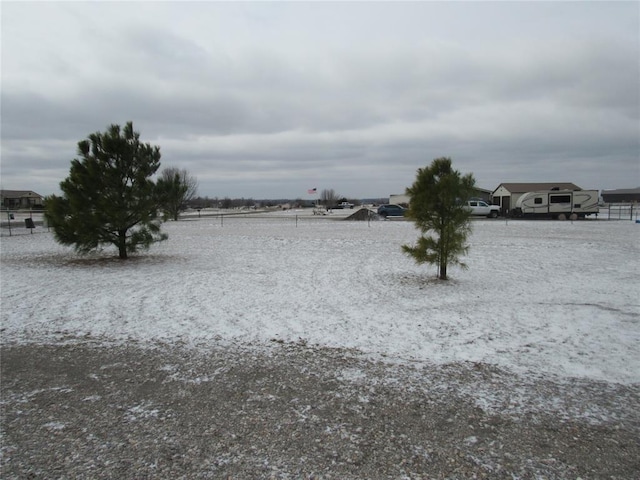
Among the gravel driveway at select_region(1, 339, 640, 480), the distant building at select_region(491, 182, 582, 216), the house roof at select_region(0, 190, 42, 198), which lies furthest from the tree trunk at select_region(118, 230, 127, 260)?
the house roof at select_region(0, 190, 42, 198)

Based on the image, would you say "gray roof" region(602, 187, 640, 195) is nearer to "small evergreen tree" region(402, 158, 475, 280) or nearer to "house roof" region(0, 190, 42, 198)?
"small evergreen tree" region(402, 158, 475, 280)

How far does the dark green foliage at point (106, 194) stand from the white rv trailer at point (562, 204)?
111ft

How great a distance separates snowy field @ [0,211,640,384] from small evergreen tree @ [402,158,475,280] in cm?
78

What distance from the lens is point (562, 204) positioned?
35375 millimetres

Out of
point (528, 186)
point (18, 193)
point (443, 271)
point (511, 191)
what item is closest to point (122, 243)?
point (443, 271)

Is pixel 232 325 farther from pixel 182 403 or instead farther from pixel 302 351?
pixel 182 403

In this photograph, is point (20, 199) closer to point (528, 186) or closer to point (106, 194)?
point (106, 194)

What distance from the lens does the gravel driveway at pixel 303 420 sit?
3.01 meters

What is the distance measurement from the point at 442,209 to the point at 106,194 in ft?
34.5

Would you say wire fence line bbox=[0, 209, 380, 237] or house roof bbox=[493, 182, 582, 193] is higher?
house roof bbox=[493, 182, 582, 193]

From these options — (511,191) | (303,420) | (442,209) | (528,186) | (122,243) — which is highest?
(528,186)

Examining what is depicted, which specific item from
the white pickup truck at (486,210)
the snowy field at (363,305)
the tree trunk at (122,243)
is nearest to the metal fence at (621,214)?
the white pickup truck at (486,210)

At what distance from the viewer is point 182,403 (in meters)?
4.03

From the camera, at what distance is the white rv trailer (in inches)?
1378
